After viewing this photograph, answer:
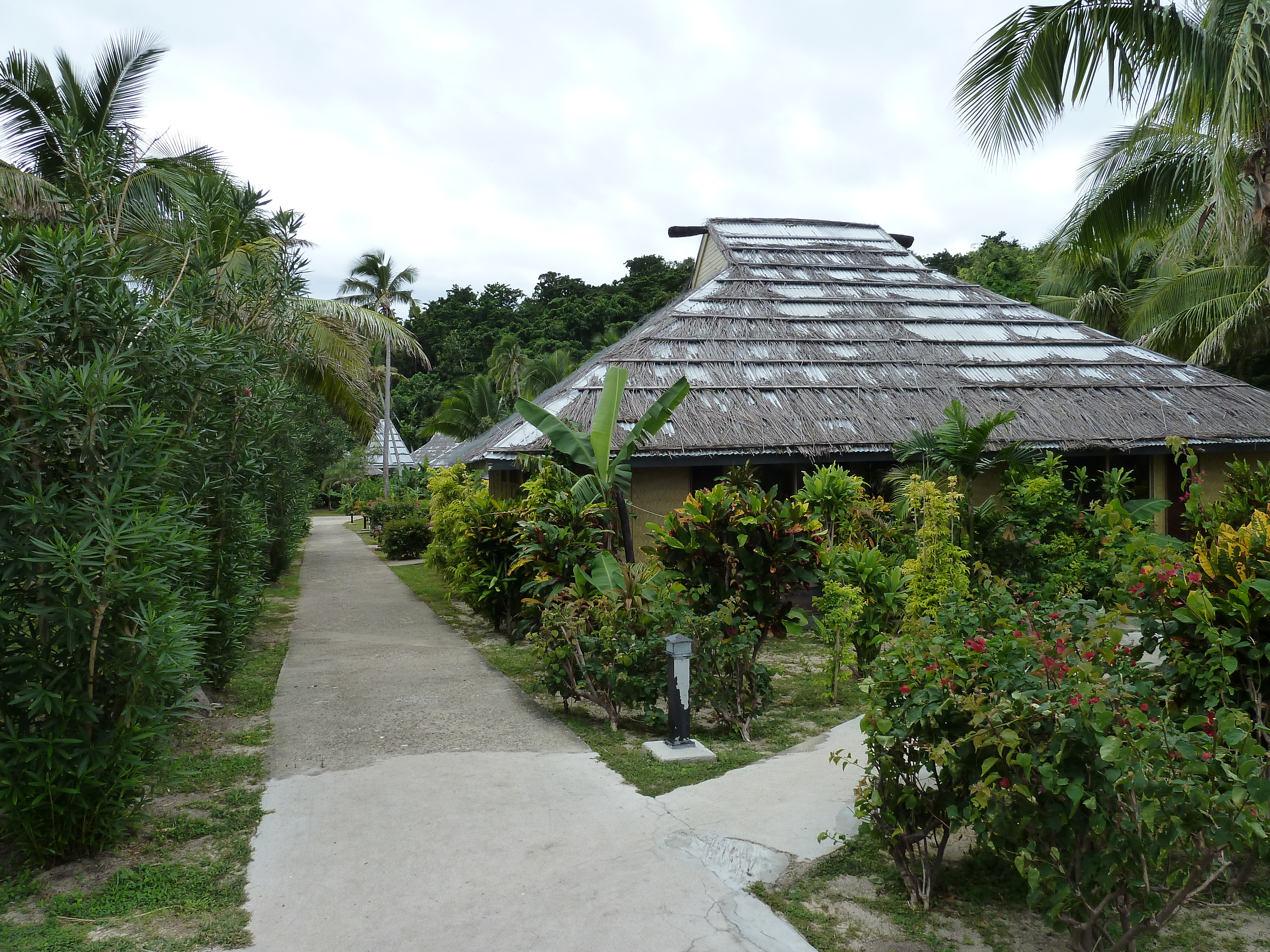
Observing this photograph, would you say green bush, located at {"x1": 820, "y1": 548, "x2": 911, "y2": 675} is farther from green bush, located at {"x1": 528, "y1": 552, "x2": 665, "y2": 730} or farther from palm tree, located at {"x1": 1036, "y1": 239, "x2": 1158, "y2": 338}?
palm tree, located at {"x1": 1036, "y1": 239, "x2": 1158, "y2": 338}

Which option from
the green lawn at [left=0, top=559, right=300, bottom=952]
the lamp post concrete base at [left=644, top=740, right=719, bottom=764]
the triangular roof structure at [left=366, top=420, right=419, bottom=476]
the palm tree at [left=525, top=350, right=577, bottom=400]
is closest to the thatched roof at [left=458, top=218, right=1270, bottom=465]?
the lamp post concrete base at [left=644, top=740, right=719, bottom=764]

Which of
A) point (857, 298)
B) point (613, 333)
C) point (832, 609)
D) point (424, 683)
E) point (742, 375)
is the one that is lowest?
point (424, 683)

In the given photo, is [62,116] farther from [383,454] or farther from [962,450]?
[383,454]

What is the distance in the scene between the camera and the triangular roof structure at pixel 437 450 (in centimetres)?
3543

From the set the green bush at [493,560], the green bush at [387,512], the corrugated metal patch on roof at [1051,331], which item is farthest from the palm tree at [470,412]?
the green bush at [493,560]

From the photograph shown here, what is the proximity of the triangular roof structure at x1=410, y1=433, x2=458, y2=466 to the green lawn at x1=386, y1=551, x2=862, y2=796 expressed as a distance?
23.7 metres

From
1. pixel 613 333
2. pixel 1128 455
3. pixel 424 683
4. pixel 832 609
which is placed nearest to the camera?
pixel 832 609

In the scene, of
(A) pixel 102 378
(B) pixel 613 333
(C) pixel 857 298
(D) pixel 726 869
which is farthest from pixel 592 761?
(B) pixel 613 333

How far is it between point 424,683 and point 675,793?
379 cm

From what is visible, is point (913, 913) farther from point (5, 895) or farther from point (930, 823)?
point (5, 895)

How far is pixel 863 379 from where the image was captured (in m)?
13.2

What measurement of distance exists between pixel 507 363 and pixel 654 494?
104 ft

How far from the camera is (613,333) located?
122 feet

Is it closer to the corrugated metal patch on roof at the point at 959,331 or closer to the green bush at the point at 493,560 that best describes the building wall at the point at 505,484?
the green bush at the point at 493,560
